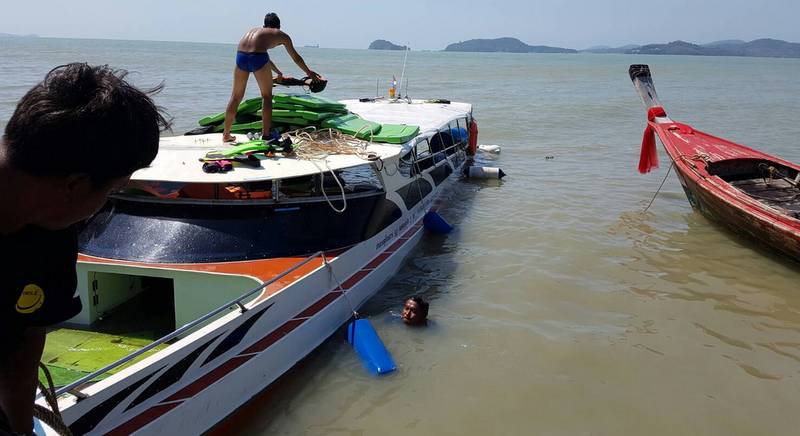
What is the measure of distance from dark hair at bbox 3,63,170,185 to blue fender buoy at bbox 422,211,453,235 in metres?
7.52

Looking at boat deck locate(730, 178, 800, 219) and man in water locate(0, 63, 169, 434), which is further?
boat deck locate(730, 178, 800, 219)

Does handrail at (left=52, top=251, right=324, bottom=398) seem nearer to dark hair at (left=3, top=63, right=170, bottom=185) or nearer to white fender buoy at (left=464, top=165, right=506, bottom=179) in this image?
dark hair at (left=3, top=63, right=170, bottom=185)

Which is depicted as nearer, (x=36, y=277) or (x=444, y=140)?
(x=36, y=277)

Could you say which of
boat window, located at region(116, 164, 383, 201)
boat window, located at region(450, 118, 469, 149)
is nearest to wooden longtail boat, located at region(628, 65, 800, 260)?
boat window, located at region(450, 118, 469, 149)

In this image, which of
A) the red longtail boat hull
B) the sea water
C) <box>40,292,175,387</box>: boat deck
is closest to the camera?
<box>40,292,175,387</box>: boat deck

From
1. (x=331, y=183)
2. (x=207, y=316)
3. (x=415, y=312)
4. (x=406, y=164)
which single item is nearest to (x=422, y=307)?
(x=415, y=312)

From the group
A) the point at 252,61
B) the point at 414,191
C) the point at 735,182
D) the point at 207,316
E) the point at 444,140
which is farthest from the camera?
the point at 444,140

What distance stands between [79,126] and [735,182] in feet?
35.7

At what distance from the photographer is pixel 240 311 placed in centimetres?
445

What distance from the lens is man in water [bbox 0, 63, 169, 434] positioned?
4.35 feet

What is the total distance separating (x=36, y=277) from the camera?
60.1 inches

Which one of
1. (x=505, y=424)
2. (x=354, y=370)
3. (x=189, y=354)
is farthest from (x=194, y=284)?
(x=505, y=424)

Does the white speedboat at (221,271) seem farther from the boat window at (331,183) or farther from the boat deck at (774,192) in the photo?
the boat deck at (774,192)

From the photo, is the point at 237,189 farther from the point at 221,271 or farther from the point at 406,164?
the point at 406,164
